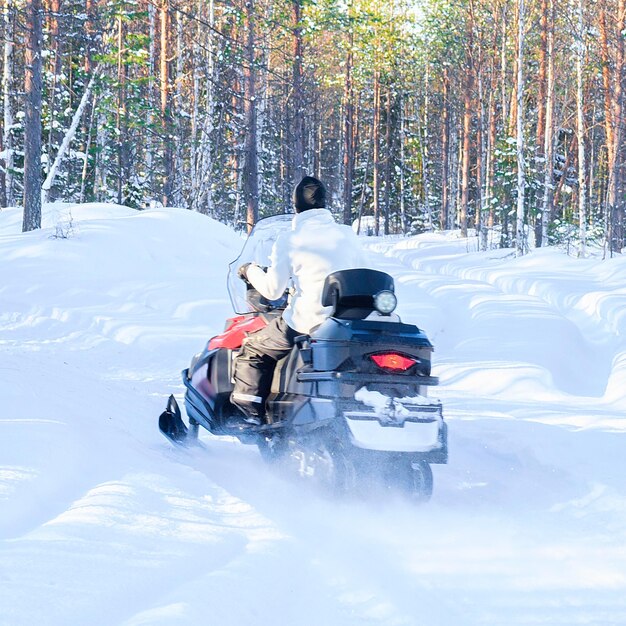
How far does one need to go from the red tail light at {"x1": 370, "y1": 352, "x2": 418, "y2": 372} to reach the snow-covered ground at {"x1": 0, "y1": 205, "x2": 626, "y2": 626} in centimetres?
73

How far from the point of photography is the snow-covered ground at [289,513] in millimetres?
2840

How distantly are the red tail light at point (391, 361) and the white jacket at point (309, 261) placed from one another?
0.55 metres

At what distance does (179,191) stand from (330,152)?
41279 mm

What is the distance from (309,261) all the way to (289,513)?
1.50 m

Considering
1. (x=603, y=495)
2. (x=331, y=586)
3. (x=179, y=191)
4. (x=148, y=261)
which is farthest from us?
(x=179, y=191)

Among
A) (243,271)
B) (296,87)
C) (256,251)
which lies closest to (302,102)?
(296,87)

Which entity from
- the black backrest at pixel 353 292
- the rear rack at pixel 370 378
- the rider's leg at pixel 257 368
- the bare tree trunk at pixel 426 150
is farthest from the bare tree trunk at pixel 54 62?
the bare tree trunk at pixel 426 150

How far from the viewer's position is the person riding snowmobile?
481cm

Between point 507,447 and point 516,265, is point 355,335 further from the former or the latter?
point 516,265

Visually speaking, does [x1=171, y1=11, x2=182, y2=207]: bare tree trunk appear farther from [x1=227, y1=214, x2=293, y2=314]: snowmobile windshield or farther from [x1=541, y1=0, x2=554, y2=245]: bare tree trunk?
Answer: [x1=227, y1=214, x2=293, y2=314]: snowmobile windshield

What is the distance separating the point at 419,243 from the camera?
38.5 m

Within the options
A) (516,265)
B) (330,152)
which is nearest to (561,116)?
(516,265)

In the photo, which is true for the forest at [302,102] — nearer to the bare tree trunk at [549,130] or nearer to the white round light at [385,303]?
the bare tree trunk at [549,130]

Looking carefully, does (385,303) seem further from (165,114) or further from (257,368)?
(165,114)
